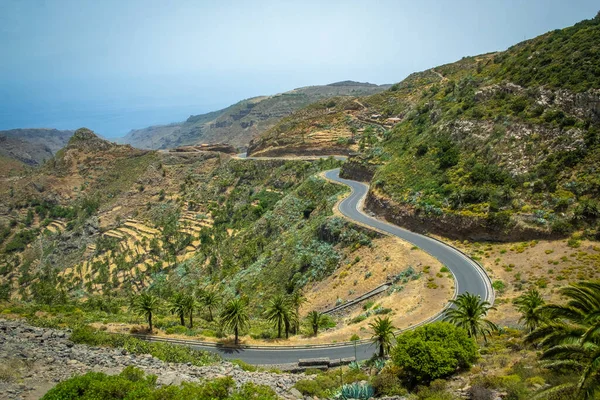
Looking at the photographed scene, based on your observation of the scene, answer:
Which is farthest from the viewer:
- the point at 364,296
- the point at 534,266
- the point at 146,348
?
the point at 364,296

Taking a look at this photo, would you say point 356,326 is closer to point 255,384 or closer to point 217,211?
point 255,384

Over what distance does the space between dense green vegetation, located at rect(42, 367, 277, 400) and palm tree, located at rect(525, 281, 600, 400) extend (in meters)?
11.0

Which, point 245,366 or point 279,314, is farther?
point 279,314

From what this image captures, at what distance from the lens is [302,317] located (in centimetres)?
3597

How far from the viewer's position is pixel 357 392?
17359 mm

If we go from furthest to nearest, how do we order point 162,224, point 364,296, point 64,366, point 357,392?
point 162,224 < point 364,296 < point 64,366 < point 357,392

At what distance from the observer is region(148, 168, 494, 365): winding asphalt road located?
84.4 ft

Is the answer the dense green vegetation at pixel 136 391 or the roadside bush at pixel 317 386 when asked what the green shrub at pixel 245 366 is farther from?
the dense green vegetation at pixel 136 391

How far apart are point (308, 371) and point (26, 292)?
7240cm

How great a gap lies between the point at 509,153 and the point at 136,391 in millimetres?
43685

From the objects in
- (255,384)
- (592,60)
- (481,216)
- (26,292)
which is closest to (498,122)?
(592,60)

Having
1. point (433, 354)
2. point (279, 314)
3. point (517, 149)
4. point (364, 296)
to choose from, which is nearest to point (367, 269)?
point (364, 296)

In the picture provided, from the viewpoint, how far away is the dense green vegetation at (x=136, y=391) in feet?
50.8

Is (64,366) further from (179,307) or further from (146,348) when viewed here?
(179,307)
